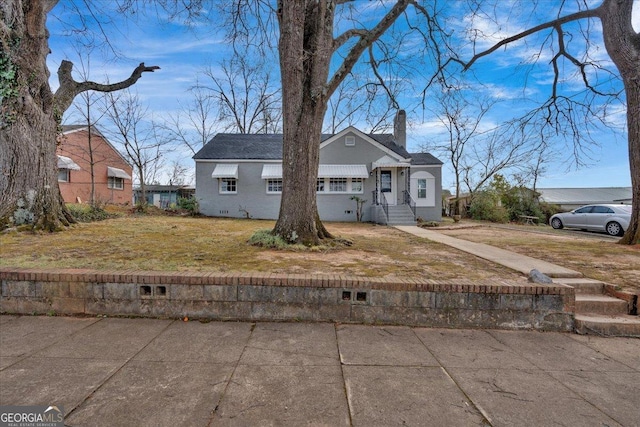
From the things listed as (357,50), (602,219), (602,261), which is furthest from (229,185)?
(602,219)

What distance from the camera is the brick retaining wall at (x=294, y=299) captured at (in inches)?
132

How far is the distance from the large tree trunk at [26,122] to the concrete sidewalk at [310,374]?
5998mm

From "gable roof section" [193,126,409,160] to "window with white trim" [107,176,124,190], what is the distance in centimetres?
1178

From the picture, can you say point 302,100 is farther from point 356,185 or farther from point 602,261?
point 356,185

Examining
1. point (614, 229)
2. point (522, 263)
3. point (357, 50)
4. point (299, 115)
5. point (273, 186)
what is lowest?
point (522, 263)

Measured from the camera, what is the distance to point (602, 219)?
12648mm

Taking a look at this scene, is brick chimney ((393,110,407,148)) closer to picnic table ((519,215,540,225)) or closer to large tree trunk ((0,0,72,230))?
picnic table ((519,215,540,225))

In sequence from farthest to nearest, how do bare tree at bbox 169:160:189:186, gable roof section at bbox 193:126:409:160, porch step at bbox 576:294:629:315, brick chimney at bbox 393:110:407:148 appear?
bare tree at bbox 169:160:189:186
brick chimney at bbox 393:110:407:148
gable roof section at bbox 193:126:409:160
porch step at bbox 576:294:629:315

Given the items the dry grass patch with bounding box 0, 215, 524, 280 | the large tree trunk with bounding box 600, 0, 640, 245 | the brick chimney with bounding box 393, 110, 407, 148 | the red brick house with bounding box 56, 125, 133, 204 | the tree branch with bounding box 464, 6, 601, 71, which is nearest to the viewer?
the dry grass patch with bounding box 0, 215, 524, 280

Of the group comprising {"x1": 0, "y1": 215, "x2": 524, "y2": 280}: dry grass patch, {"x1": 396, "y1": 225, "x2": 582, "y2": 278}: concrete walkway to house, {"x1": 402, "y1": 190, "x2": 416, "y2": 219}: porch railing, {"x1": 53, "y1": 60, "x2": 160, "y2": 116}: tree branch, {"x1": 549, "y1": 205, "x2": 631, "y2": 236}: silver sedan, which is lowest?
{"x1": 396, "y1": 225, "x2": 582, "y2": 278}: concrete walkway to house

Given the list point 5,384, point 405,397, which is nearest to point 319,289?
point 405,397

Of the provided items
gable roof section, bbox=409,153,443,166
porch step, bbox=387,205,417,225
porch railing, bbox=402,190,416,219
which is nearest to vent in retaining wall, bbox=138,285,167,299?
porch step, bbox=387,205,417,225
